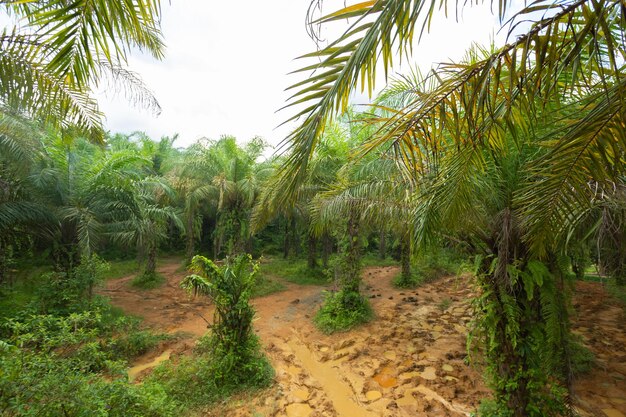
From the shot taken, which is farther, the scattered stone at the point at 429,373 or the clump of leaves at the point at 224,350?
the scattered stone at the point at 429,373

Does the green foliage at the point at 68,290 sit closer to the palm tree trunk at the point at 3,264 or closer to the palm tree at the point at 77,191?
the palm tree at the point at 77,191

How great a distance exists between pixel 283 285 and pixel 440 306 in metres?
5.69

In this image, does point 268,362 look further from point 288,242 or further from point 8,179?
point 288,242

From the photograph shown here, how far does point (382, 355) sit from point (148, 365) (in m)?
4.24

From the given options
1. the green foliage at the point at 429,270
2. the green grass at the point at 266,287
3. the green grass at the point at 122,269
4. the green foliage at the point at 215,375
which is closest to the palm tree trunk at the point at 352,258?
the green foliage at the point at 215,375

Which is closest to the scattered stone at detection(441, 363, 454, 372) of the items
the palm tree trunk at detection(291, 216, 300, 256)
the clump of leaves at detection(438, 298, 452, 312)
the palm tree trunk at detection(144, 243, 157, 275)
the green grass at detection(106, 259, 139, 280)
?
the clump of leaves at detection(438, 298, 452, 312)

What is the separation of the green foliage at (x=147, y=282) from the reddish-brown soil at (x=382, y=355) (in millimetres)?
1332

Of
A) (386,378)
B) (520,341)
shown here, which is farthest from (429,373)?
(520,341)

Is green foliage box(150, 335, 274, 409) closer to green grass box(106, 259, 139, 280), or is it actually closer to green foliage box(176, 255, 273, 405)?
green foliage box(176, 255, 273, 405)

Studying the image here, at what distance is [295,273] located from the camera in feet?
44.7

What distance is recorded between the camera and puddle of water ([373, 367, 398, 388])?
4991 millimetres

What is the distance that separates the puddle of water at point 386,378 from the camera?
4991 mm

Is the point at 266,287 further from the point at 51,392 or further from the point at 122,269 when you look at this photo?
the point at 51,392

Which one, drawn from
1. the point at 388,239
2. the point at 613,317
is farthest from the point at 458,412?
the point at 388,239
